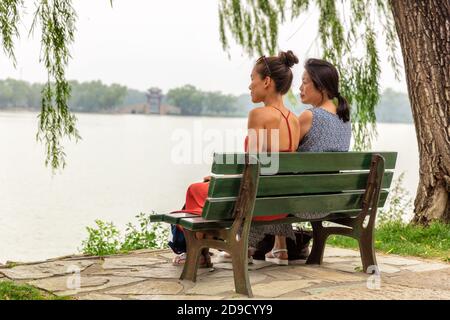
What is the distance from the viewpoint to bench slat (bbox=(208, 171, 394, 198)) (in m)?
4.21

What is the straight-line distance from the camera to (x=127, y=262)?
A: 538 centimetres

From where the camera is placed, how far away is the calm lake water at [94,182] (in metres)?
10.4

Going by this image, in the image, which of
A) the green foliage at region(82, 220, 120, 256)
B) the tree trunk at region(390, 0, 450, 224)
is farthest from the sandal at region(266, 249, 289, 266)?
the tree trunk at region(390, 0, 450, 224)

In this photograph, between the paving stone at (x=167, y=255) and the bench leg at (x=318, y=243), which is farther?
the paving stone at (x=167, y=255)

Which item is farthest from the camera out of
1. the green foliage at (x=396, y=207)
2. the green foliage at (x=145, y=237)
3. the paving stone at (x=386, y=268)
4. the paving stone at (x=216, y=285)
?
the green foliage at (x=396, y=207)

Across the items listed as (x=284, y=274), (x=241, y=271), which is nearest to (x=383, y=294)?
(x=284, y=274)

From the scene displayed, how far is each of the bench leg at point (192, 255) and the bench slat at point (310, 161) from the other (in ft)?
1.97

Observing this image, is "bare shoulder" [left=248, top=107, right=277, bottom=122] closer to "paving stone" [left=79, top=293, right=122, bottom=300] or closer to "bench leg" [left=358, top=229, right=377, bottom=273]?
"bench leg" [left=358, top=229, right=377, bottom=273]

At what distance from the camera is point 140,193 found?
787 inches

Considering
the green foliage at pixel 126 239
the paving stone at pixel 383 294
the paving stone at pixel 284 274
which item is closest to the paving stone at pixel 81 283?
the paving stone at pixel 284 274

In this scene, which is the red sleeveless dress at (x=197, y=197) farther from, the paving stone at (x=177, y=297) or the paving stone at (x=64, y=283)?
the paving stone at (x=64, y=283)

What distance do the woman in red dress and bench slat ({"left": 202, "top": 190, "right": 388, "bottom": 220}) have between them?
0.64ft
